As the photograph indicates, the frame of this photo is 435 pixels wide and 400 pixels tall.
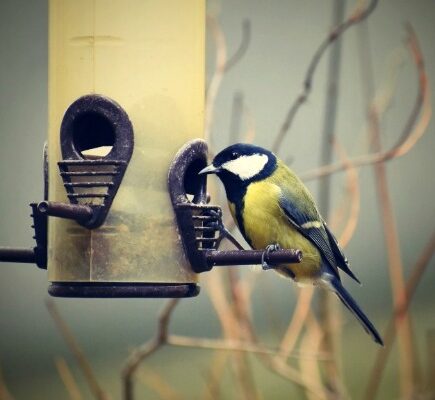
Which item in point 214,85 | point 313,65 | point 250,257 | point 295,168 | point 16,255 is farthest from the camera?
point 295,168

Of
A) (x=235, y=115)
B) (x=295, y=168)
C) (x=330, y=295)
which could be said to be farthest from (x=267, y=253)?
(x=295, y=168)

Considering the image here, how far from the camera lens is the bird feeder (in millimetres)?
3846

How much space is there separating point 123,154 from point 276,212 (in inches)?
23.5

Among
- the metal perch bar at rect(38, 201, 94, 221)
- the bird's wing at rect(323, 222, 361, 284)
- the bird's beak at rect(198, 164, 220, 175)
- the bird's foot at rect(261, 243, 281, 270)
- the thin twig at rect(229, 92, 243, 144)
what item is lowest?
the bird's wing at rect(323, 222, 361, 284)

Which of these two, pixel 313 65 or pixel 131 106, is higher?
pixel 313 65

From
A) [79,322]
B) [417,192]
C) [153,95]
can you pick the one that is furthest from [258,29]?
[153,95]

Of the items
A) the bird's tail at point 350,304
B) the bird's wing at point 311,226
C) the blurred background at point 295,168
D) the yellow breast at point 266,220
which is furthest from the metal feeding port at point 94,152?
the blurred background at point 295,168

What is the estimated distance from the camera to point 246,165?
4.14 m

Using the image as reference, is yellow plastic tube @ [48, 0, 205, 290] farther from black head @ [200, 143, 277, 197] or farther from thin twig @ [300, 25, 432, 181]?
thin twig @ [300, 25, 432, 181]

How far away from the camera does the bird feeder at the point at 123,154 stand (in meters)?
3.85

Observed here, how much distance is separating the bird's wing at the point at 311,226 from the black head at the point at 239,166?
0.45 ft

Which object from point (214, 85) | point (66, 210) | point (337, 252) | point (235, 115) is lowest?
point (337, 252)

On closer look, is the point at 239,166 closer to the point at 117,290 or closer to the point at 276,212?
the point at 276,212

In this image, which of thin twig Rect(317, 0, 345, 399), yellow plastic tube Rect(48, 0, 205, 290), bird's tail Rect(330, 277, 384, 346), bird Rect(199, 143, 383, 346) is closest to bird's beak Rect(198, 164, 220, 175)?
bird Rect(199, 143, 383, 346)
